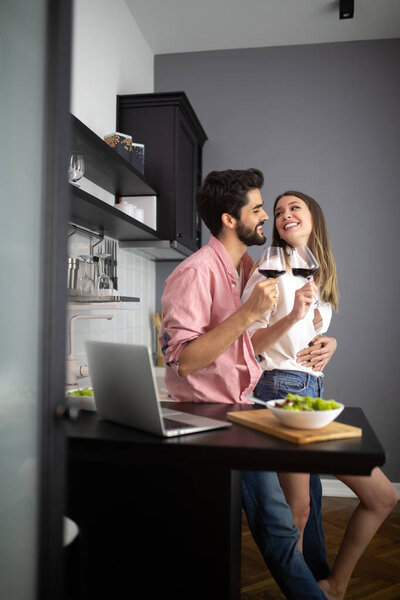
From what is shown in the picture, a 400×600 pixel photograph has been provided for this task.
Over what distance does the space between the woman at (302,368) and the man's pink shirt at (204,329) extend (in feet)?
0.61

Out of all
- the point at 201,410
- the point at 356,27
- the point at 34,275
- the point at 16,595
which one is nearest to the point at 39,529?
the point at 16,595

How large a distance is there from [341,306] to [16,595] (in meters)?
3.38

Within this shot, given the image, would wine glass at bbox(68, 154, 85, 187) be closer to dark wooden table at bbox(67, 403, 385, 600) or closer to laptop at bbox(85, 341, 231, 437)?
laptop at bbox(85, 341, 231, 437)

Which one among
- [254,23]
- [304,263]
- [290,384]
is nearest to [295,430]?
[304,263]

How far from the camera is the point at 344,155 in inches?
161

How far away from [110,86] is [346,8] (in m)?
1.57

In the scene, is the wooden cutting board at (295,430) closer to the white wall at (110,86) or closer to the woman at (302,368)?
the woman at (302,368)

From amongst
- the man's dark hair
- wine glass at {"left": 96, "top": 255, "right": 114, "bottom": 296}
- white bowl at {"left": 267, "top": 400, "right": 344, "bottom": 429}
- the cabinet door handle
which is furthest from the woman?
the cabinet door handle

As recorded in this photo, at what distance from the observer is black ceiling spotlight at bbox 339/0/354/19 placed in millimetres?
3539


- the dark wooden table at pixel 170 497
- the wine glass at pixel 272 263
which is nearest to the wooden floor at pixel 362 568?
the dark wooden table at pixel 170 497

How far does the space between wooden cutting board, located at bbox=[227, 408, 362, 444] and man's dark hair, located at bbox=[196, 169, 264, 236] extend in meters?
0.86

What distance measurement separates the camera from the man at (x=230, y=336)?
164cm

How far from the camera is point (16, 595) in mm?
1003

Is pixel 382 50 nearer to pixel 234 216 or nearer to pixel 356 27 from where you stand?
pixel 356 27
